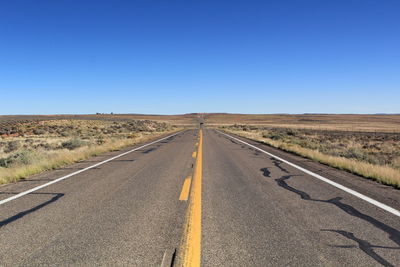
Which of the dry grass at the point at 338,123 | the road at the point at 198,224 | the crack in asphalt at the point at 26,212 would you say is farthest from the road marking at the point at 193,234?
the dry grass at the point at 338,123

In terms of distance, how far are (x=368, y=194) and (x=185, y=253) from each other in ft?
15.7

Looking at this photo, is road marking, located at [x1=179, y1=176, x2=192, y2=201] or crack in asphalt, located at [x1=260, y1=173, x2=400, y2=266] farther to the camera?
road marking, located at [x1=179, y1=176, x2=192, y2=201]

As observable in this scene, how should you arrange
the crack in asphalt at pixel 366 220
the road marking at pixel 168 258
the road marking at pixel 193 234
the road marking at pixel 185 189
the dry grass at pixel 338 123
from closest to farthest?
1. the road marking at pixel 168 258
2. the road marking at pixel 193 234
3. the crack in asphalt at pixel 366 220
4. the road marking at pixel 185 189
5. the dry grass at pixel 338 123

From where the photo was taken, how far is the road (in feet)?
10.8

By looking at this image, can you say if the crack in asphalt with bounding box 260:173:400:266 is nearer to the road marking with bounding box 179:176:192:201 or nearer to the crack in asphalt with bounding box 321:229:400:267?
the crack in asphalt with bounding box 321:229:400:267

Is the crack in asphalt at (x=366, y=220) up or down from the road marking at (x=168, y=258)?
down

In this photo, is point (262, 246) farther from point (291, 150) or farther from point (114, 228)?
point (291, 150)

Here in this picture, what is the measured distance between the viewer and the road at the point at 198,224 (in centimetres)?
328

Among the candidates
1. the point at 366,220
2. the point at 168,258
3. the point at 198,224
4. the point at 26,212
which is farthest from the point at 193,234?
the point at 26,212

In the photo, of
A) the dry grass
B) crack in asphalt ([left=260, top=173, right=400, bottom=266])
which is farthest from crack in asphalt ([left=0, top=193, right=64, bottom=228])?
the dry grass

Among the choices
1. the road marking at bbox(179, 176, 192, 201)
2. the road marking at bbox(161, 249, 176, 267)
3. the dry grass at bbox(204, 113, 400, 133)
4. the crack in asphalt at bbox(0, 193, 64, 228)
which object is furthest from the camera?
the dry grass at bbox(204, 113, 400, 133)

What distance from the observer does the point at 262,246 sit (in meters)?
3.53

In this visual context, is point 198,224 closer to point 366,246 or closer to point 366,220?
point 366,246

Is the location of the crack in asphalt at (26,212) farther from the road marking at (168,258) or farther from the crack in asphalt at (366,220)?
the crack in asphalt at (366,220)
